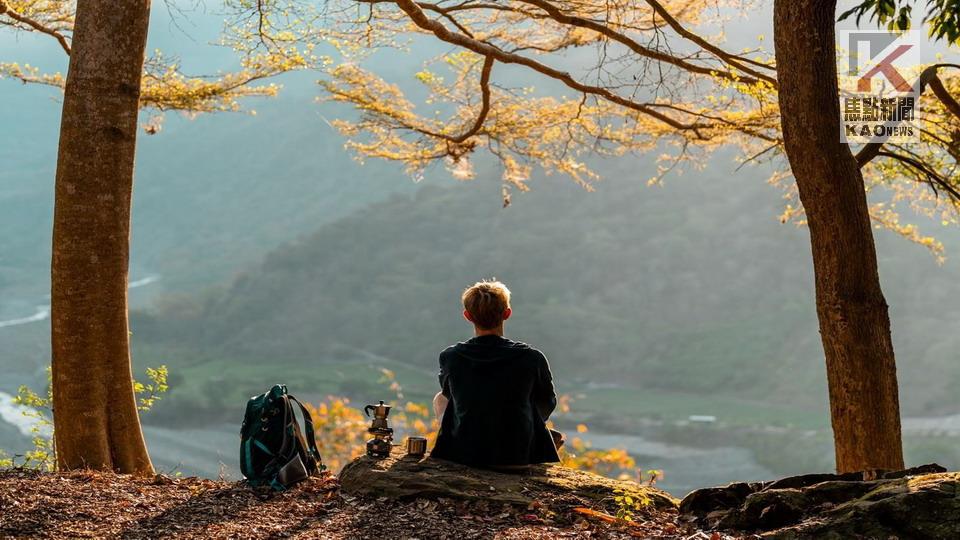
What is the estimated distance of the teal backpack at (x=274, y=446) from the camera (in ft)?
12.2

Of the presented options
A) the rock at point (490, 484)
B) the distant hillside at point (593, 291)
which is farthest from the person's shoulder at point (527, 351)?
the distant hillside at point (593, 291)

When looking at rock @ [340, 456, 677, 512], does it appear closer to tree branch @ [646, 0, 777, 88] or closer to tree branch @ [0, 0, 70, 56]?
tree branch @ [646, 0, 777, 88]

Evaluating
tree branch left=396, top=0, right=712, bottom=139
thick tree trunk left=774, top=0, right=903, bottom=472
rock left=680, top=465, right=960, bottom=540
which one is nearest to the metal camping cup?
rock left=680, top=465, right=960, bottom=540

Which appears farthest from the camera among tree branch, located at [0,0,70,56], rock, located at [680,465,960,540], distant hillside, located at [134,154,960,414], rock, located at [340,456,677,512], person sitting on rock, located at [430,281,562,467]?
distant hillside, located at [134,154,960,414]

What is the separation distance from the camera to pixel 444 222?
68.9 m

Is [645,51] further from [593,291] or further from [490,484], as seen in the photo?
[593,291]

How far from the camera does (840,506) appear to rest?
105 inches

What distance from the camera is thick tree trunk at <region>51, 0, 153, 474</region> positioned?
4016 mm

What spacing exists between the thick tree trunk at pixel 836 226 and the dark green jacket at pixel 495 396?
4.34ft

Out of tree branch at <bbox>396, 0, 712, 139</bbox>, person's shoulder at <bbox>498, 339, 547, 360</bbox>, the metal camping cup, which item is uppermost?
tree branch at <bbox>396, 0, 712, 139</bbox>

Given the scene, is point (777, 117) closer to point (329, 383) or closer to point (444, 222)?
point (329, 383)

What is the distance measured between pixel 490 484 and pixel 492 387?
363 millimetres

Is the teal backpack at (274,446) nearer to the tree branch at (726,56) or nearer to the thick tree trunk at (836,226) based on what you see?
the thick tree trunk at (836,226)

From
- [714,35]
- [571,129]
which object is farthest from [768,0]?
[571,129]
